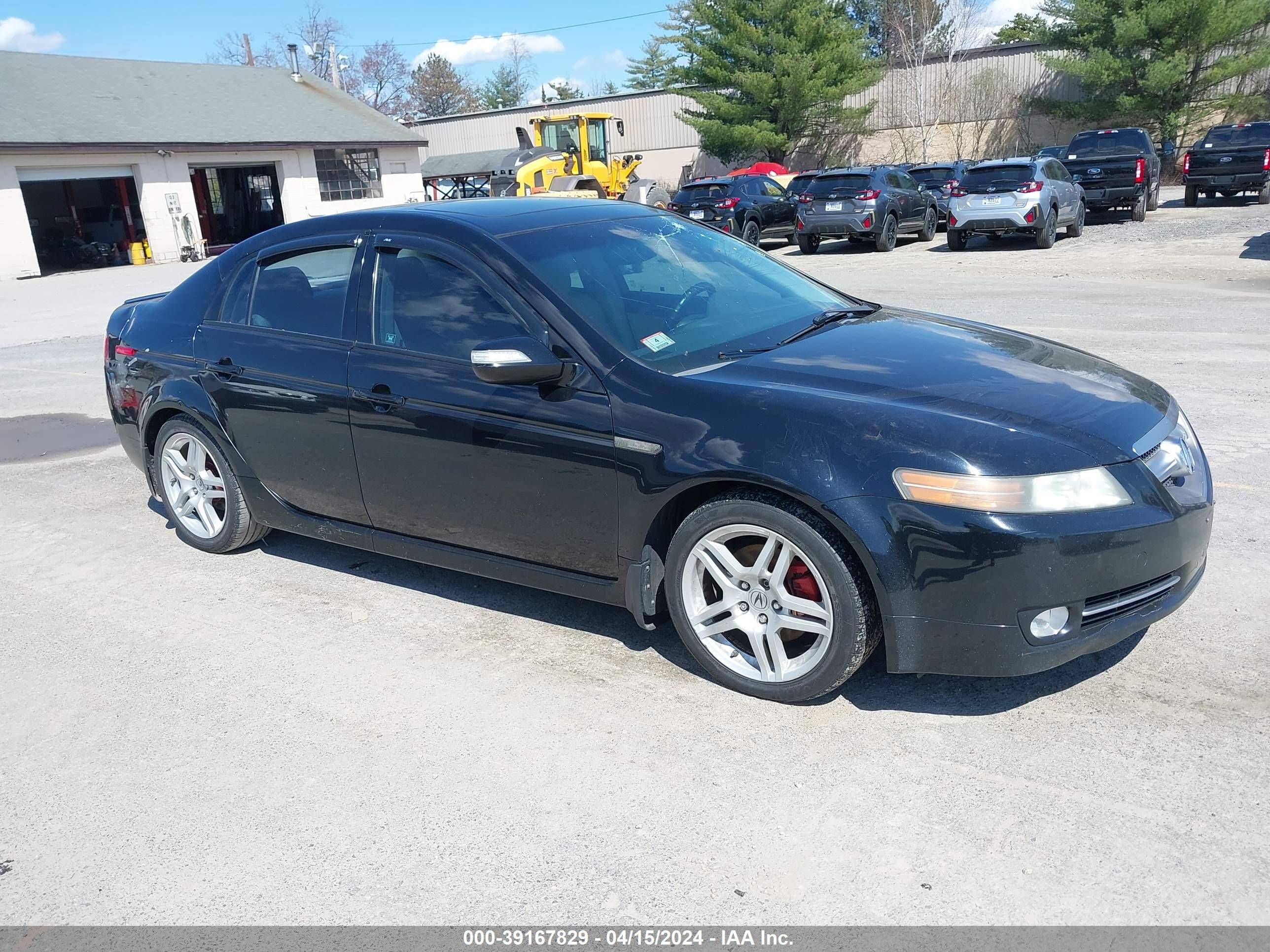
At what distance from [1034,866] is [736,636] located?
1.31 m

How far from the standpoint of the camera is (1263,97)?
36844mm

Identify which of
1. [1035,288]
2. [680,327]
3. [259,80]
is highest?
[259,80]

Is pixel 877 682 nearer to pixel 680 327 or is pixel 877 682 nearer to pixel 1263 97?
pixel 680 327

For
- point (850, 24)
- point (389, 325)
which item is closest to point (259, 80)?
point (850, 24)

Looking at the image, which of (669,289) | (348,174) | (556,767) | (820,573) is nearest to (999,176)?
(669,289)

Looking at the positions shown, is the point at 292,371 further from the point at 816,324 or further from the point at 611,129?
the point at 611,129

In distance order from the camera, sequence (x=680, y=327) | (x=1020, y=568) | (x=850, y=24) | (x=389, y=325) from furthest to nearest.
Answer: (x=850, y=24) < (x=389, y=325) < (x=680, y=327) < (x=1020, y=568)

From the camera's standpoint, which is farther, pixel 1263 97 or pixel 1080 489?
pixel 1263 97

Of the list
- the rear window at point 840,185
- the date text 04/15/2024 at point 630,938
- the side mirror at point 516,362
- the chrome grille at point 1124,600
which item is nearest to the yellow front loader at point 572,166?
the rear window at point 840,185

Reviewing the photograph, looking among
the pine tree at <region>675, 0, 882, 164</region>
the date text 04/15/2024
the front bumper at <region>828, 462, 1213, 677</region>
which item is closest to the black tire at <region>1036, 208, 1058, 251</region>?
the front bumper at <region>828, 462, 1213, 677</region>

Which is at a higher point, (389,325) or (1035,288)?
(389,325)

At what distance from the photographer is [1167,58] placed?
120 feet

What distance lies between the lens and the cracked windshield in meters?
4.02

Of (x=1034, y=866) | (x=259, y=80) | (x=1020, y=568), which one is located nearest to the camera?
(x=1034, y=866)
